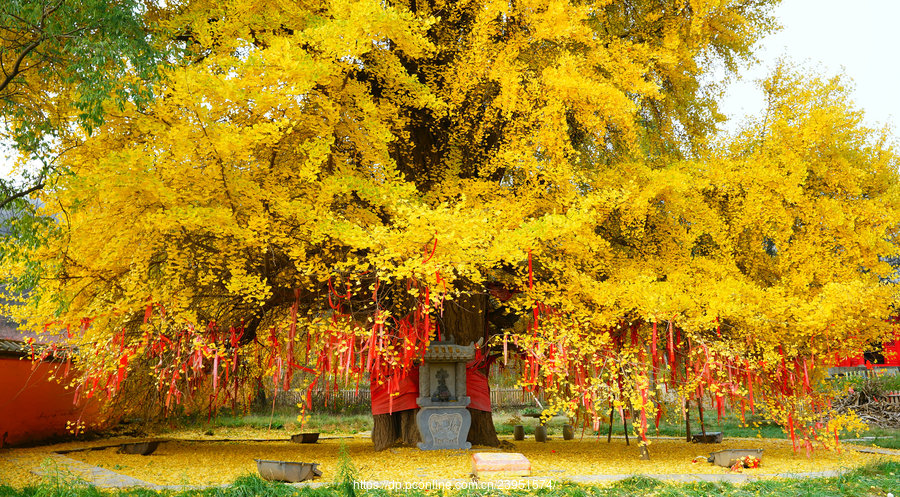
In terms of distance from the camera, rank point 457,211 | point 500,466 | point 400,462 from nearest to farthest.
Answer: point 500,466
point 457,211
point 400,462

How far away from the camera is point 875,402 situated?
705 inches

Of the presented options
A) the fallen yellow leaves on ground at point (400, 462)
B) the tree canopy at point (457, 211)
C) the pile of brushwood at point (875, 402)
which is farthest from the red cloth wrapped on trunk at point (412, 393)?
the pile of brushwood at point (875, 402)

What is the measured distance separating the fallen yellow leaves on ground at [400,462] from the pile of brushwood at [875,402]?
7016 millimetres

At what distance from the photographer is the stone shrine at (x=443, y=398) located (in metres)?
10.8

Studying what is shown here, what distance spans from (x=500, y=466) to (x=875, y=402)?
51.8 ft

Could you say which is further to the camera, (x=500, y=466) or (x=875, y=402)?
(x=875, y=402)

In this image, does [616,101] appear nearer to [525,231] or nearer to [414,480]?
[525,231]

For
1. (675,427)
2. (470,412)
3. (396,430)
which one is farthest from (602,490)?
(675,427)

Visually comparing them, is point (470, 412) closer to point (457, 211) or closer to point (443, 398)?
point (443, 398)

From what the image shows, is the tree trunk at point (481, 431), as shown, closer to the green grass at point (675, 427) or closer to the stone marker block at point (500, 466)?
the stone marker block at point (500, 466)

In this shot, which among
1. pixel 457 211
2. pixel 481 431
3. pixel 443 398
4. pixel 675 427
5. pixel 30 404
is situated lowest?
pixel 675 427

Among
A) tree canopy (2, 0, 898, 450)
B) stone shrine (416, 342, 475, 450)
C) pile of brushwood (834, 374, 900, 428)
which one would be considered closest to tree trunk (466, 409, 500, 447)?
stone shrine (416, 342, 475, 450)

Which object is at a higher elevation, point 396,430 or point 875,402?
point 875,402

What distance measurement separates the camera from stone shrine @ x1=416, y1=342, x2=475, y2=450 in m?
10.8
